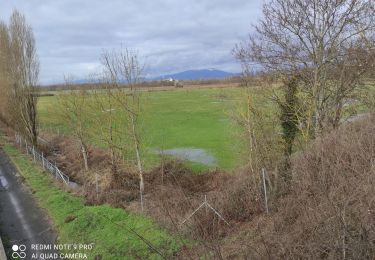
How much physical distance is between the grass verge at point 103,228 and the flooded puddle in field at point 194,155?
347 inches

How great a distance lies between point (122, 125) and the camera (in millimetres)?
23875

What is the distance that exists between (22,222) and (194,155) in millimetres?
15681

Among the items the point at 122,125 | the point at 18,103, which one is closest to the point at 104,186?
the point at 122,125

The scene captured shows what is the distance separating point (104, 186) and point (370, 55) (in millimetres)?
14223

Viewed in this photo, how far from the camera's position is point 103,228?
15.3 meters

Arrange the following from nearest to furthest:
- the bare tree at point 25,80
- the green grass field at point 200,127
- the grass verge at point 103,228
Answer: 1. the grass verge at point 103,228
2. the green grass field at point 200,127
3. the bare tree at point 25,80

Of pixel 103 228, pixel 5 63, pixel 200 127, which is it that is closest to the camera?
pixel 103 228

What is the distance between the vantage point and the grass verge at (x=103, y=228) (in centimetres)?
1311

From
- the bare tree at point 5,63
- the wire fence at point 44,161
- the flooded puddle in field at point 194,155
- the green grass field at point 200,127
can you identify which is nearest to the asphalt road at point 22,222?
the wire fence at point 44,161

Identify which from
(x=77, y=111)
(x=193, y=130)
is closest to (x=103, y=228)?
(x=77, y=111)

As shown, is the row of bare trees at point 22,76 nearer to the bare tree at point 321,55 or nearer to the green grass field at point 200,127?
the green grass field at point 200,127

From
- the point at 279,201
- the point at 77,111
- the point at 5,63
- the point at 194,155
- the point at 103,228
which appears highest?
the point at 5,63

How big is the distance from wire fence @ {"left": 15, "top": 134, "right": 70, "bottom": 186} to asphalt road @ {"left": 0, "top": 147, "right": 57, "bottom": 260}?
192 cm

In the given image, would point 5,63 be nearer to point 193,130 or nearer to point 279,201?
point 193,130
